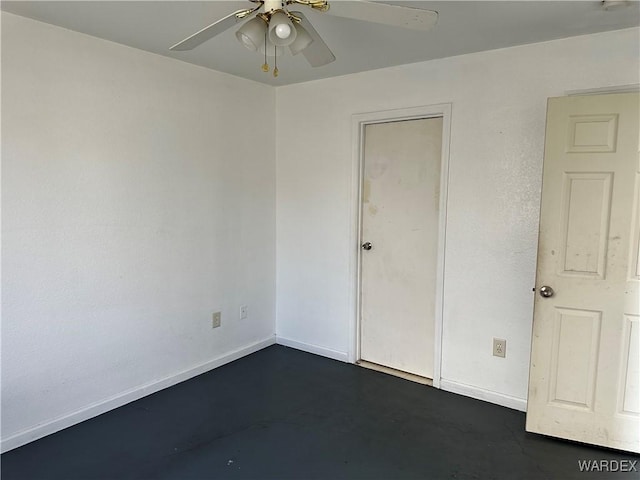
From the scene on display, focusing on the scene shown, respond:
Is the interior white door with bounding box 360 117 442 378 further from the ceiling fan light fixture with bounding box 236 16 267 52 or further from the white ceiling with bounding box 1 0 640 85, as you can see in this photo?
the ceiling fan light fixture with bounding box 236 16 267 52

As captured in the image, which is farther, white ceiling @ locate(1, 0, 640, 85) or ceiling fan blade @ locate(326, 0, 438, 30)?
white ceiling @ locate(1, 0, 640, 85)

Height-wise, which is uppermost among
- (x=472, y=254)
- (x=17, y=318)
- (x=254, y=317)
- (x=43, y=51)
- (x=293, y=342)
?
(x=43, y=51)

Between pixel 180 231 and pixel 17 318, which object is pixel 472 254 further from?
pixel 17 318

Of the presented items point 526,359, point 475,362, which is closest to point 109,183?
point 475,362

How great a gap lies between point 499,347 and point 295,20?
7.55 feet

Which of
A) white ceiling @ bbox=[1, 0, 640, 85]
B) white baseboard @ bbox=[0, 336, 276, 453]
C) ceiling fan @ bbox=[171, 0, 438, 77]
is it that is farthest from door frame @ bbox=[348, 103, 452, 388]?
ceiling fan @ bbox=[171, 0, 438, 77]

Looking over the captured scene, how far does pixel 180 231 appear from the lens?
3064 millimetres

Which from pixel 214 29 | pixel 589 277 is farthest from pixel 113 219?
pixel 589 277

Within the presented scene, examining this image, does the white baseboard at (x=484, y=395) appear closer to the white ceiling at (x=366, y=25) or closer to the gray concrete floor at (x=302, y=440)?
the gray concrete floor at (x=302, y=440)

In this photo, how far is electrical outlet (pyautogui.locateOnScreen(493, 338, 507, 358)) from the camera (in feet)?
9.12

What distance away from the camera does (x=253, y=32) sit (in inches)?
68.0

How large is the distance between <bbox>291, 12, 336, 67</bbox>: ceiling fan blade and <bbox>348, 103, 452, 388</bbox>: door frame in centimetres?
118

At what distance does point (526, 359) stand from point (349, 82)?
233 cm

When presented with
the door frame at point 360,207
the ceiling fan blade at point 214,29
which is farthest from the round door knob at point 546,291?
the ceiling fan blade at point 214,29
